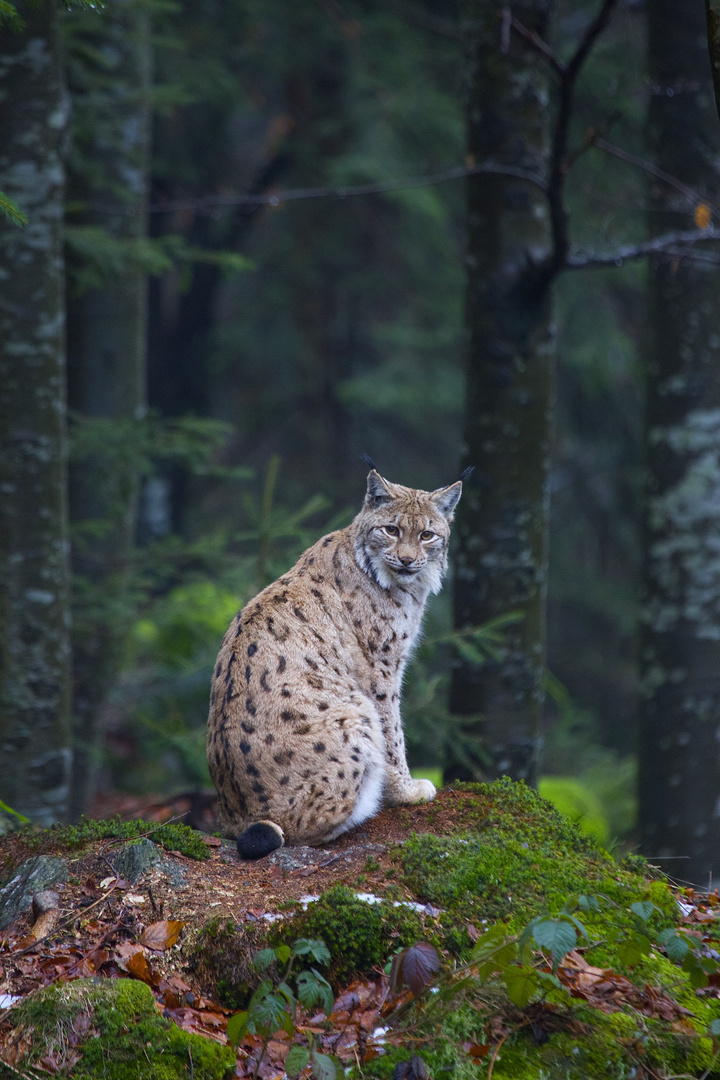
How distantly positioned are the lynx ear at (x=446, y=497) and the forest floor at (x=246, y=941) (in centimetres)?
157

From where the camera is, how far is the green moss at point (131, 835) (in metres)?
3.79

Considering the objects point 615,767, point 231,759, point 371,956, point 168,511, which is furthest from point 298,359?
point 371,956

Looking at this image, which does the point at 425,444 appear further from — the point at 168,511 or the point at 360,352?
the point at 168,511

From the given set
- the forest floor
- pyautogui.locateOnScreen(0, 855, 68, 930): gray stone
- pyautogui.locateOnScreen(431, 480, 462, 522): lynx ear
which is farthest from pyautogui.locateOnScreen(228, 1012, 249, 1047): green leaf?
pyautogui.locateOnScreen(431, 480, 462, 522): lynx ear

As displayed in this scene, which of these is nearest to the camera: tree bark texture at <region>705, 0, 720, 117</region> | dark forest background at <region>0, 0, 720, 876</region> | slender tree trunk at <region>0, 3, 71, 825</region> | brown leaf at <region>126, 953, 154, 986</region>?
tree bark texture at <region>705, 0, 720, 117</region>

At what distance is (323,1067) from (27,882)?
1561 mm

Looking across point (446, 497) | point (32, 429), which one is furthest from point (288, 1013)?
point (32, 429)

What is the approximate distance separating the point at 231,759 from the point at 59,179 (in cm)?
347

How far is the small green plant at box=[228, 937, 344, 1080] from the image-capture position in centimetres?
244

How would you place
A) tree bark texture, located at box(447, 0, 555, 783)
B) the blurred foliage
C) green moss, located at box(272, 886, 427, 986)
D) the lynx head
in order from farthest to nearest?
the blurred foliage → tree bark texture, located at box(447, 0, 555, 783) → the lynx head → green moss, located at box(272, 886, 427, 986)

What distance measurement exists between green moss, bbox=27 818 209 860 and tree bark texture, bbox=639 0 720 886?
3.84 m

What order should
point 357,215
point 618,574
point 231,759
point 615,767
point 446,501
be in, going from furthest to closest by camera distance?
point 618,574 < point 357,215 < point 615,767 < point 446,501 < point 231,759

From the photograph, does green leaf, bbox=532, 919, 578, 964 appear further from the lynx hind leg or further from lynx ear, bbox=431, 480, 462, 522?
lynx ear, bbox=431, 480, 462, 522

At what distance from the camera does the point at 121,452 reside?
21.8 feet
